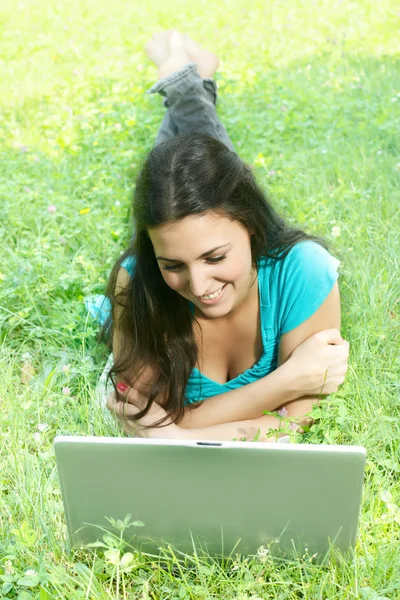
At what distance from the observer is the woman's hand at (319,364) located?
7.88 feet

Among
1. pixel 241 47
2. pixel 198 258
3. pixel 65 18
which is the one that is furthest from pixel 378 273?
pixel 65 18

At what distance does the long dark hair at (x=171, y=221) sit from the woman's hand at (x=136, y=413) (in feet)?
0.10

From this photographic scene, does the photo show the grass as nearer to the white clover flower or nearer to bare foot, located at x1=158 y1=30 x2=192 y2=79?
the white clover flower

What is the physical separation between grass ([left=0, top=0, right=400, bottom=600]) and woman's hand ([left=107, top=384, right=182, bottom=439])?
6cm

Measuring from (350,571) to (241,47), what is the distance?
4923 mm

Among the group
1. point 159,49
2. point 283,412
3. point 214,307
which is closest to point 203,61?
point 159,49

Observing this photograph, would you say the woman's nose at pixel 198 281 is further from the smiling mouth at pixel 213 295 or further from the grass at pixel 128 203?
the grass at pixel 128 203

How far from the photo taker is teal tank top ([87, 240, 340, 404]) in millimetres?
2477

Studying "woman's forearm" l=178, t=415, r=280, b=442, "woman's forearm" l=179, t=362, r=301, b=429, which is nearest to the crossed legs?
"woman's forearm" l=179, t=362, r=301, b=429

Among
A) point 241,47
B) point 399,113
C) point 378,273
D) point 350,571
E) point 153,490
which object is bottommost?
point 350,571

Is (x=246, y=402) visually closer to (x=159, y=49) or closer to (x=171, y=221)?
(x=171, y=221)

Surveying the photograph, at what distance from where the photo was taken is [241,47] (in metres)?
5.95

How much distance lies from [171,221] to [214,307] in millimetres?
340

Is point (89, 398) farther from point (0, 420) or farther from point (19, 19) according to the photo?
point (19, 19)
